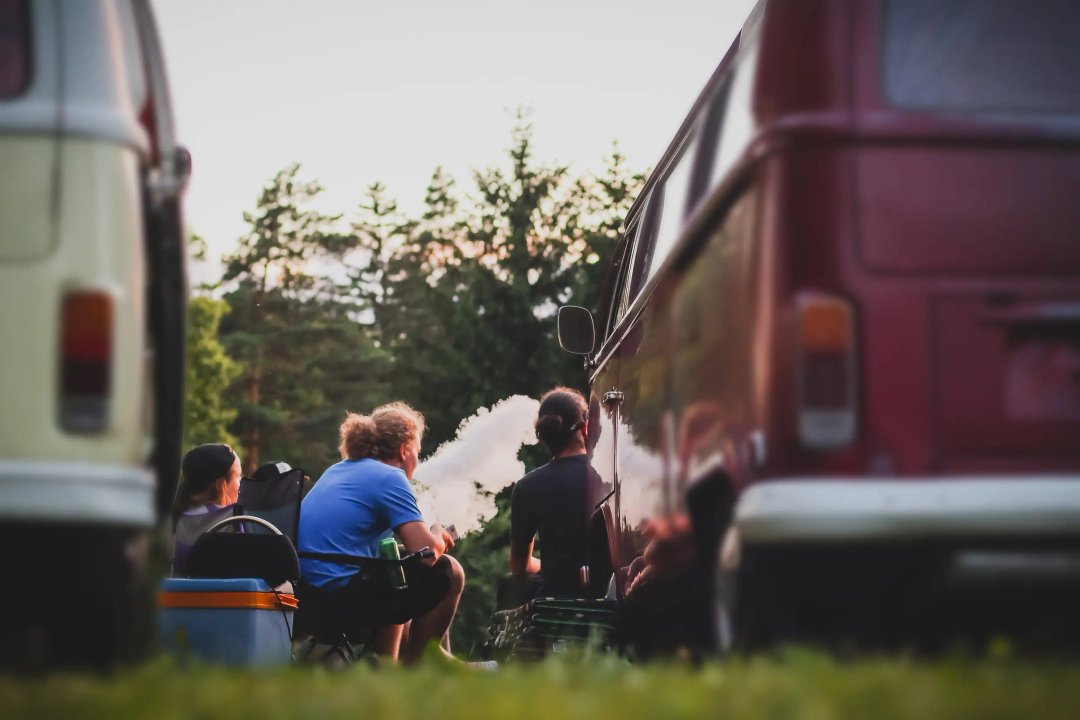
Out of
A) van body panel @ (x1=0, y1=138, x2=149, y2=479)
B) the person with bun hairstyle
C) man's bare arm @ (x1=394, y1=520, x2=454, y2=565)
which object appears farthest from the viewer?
the person with bun hairstyle

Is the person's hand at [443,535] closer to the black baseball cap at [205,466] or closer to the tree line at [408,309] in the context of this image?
the black baseball cap at [205,466]

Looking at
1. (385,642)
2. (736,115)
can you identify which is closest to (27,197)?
(736,115)

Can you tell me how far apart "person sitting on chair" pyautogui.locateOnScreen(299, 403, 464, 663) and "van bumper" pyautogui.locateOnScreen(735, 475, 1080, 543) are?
4.48 metres

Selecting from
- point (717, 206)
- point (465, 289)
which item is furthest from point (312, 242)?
point (717, 206)

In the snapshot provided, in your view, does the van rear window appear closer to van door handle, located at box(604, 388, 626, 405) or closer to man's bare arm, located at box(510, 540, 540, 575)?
van door handle, located at box(604, 388, 626, 405)

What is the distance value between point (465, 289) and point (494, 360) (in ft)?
5.80

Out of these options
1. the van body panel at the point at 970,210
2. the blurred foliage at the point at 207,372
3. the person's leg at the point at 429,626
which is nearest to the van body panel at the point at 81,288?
the van body panel at the point at 970,210

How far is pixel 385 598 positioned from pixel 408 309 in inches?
2095

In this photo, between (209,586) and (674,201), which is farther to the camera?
(209,586)

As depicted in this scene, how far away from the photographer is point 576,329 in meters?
9.05

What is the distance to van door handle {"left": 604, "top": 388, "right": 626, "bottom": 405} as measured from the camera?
704cm

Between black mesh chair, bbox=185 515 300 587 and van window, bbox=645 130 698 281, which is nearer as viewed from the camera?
van window, bbox=645 130 698 281

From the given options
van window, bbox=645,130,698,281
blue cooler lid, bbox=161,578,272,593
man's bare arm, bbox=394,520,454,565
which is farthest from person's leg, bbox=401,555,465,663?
van window, bbox=645,130,698,281

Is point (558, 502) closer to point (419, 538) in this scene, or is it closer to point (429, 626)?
point (429, 626)
